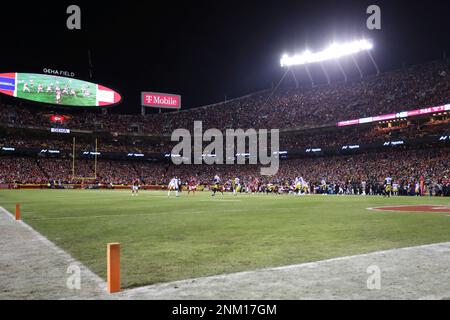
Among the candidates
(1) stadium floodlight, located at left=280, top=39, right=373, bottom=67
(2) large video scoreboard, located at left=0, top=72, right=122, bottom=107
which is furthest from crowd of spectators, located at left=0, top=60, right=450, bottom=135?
(1) stadium floodlight, located at left=280, top=39, right=373, bottom=67

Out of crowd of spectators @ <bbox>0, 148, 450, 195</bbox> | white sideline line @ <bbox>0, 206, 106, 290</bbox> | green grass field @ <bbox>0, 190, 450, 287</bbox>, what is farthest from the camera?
crowd of spectators @ <bbox>0, 148, 450, 195</bbox>

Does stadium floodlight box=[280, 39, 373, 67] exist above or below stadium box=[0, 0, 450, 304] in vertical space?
above

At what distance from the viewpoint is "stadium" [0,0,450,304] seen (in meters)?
5.35

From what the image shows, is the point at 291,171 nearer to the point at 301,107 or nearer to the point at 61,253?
the point at 301,107

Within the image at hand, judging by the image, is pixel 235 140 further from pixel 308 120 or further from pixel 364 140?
pixel 364 140

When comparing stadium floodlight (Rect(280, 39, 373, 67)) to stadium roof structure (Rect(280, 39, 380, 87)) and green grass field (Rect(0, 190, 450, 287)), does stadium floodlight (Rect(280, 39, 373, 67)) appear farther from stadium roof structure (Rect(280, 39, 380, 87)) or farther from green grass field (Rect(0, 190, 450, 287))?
green grass field (Rect(0, 190, 450, 287))

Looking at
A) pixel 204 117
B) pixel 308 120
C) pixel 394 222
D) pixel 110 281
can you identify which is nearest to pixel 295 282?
pixel 110 281

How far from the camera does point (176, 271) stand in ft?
18.8

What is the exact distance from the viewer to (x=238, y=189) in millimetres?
45844

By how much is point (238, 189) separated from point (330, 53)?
25332 mm

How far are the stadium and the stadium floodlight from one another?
33 cm

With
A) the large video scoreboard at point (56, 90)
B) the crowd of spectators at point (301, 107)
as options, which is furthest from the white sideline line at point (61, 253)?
the large video scoreboard at point (56, 90)

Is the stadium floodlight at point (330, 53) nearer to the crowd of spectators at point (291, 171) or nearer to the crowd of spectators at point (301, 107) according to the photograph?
the crowd of spectators at point (301, 107)

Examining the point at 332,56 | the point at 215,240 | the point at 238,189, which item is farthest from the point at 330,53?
the point at 215,240
